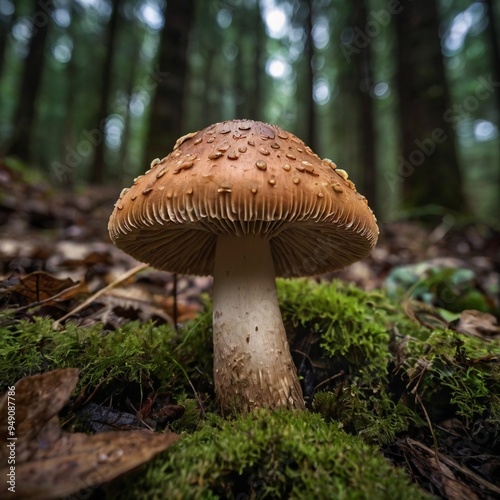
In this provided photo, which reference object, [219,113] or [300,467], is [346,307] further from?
[219,113]

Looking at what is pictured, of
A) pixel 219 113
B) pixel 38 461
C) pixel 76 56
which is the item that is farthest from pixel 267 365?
pixel 219 113

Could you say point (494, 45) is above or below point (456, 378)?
above

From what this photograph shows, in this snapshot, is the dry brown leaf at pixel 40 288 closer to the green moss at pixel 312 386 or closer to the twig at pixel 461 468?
the green moss at pixel 312 386

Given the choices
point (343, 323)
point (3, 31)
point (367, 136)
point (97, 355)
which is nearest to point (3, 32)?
point (3, 31)

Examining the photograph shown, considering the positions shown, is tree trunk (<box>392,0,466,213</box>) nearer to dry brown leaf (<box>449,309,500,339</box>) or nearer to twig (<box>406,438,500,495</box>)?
dry brown leaf (<box>449,309,500,339</box>)

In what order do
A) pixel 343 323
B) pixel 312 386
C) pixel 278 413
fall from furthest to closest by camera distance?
pixel 343 323 < pixel 312 386 < pixel 278 413

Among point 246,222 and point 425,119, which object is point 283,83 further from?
point 246,222

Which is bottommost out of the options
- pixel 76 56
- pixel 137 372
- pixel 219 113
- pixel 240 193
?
pixel 137 372
